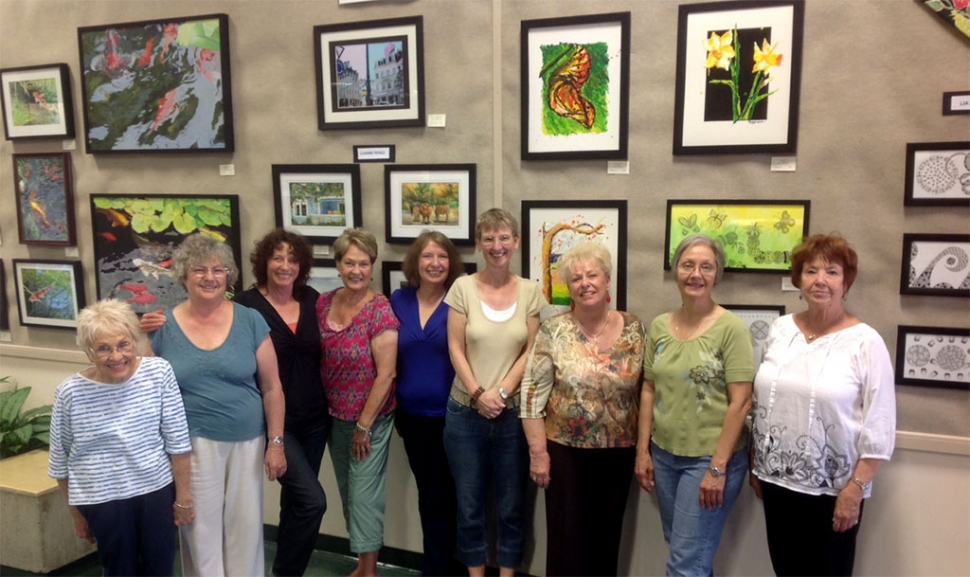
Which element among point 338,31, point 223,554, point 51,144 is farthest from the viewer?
point 51,144

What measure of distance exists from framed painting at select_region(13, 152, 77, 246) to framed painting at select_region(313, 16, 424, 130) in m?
1.60

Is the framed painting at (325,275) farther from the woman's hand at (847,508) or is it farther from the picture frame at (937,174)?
the picture frame at (937,174)

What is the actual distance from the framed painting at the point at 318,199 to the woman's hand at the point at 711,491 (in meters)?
1.83

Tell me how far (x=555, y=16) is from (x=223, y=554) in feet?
8.07

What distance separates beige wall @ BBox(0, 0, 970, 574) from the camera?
215 centimetres

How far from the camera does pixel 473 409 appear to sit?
230 cm

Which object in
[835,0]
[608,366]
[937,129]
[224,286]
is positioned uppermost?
[835,0]

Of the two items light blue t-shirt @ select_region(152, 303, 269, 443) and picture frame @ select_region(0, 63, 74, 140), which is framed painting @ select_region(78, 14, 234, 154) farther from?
light blue t-shirt @ select_region(152, 303, 269, 443)

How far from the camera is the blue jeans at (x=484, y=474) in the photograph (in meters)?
2.32

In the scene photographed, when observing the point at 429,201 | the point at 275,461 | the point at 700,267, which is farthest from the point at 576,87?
the point at 275,461

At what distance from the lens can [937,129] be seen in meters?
2.11

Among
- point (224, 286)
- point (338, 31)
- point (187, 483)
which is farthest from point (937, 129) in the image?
point (187, 483)

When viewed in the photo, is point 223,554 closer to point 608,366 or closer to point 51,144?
point 608,366

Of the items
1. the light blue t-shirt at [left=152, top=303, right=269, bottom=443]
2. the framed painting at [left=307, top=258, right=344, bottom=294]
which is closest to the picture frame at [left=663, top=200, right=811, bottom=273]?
the framed painting at [left=307, top=258, right=344, bottom=294]
